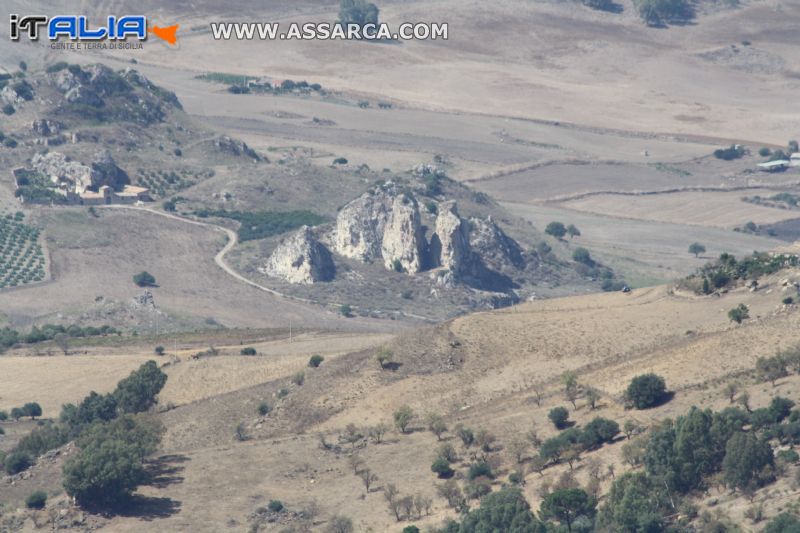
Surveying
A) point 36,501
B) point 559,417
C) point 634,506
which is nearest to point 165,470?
point 36,501

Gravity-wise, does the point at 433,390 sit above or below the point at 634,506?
below

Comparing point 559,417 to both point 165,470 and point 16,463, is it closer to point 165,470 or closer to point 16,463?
point 165,470

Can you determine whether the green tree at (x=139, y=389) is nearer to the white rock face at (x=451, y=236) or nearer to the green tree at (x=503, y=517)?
→ the green tree at (x=503, y=517)

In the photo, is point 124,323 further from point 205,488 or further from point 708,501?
point 708,501

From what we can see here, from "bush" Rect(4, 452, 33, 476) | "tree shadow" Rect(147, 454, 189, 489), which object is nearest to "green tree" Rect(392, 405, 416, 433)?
"tree shadow" Rect(147, 454, 189, 489)

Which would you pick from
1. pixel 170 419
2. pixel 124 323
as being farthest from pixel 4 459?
pixel 124 323
